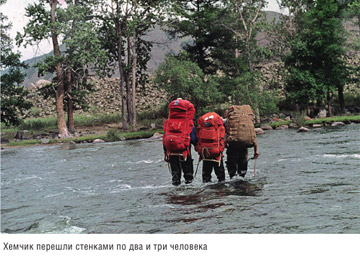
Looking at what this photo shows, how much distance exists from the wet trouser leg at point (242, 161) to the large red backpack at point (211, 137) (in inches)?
29.7

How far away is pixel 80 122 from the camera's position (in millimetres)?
48688

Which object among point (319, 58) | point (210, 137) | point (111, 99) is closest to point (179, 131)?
point (210, 137)

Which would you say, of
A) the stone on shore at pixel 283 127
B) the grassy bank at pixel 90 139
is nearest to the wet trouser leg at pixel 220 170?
the stone on shore at pixel 283 127

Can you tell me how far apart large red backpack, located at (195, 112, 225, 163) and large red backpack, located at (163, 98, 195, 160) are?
0.30 metres

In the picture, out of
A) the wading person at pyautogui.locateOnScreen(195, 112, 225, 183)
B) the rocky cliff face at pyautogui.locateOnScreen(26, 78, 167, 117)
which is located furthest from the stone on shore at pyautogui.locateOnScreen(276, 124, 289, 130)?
the wading person at pyautogui.locateOnScreen(195, 112, 225, 183)

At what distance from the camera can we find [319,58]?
4406 cm

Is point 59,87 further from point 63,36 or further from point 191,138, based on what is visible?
point 191,138

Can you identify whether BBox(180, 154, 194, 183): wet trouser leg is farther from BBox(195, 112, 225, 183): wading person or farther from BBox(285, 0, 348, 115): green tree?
BBox(285, 0, 348, 115): green tree

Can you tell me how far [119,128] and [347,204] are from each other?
3885cm

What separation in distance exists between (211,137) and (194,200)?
63.4 inches

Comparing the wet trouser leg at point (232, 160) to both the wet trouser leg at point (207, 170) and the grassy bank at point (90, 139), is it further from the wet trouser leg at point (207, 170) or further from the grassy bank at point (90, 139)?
the grassy bank at point (90, 139)
